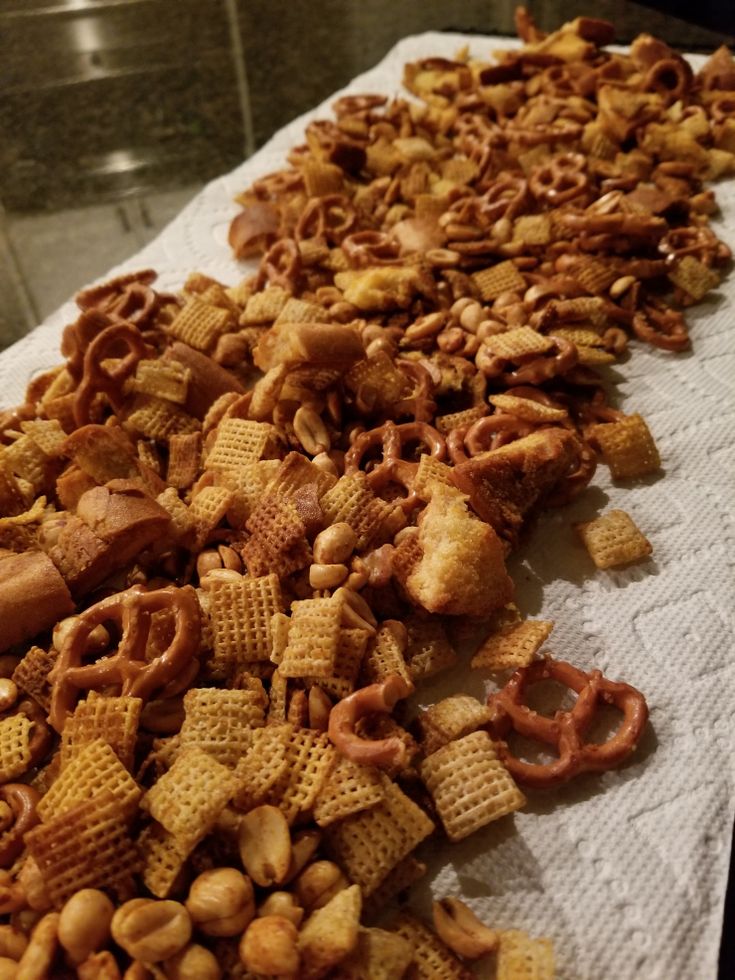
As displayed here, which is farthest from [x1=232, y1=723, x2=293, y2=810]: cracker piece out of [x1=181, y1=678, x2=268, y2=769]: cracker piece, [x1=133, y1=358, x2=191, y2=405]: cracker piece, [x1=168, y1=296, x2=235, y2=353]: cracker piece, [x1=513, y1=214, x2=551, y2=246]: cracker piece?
[x1=513, y1=214, x2=551, y2=246]: cracker piece

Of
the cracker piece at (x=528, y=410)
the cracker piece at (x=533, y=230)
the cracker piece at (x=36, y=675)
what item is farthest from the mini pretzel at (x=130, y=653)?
the cracker piece at (x=533, y=230)

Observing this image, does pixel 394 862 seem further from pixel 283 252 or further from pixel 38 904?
pixel 283 252

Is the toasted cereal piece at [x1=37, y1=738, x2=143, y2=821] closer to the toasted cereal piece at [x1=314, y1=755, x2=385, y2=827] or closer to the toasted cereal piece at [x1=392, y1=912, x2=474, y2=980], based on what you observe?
the toasted cereal piece at [x1=314, y1=755, x2=385, y2=827]

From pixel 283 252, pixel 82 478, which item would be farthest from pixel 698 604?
pixel 283 252

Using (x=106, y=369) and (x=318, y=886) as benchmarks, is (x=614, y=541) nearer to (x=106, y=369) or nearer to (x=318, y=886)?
(x=318, y=886)

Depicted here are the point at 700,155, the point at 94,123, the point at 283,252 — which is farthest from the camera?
the point at 94,123

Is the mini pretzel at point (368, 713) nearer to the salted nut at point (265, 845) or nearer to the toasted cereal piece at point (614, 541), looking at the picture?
the salted nut at point (265, 845)
